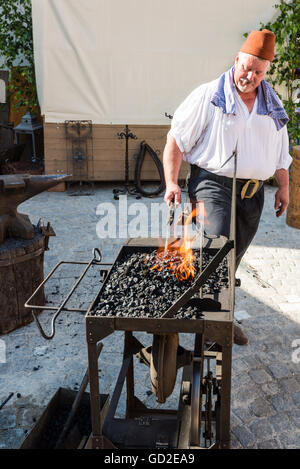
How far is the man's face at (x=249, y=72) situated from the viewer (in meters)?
2.80

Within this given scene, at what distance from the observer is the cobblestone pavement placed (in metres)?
2.80

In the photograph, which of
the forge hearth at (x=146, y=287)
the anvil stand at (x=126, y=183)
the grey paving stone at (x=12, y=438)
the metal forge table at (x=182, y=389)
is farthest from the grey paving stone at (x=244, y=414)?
the anvil stand at (x=126, y=183)

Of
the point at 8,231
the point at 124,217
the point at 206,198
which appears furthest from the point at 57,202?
the point at 206,198

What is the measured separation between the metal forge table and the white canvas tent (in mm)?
5333

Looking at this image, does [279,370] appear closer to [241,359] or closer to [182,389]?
[241,359]

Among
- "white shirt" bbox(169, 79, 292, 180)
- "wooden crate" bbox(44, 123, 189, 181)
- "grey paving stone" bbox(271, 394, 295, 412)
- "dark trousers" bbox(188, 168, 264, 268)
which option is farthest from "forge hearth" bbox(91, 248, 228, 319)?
"wooden crate" bbox(44, 123, 189, 181)

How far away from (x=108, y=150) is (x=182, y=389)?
6.09 m

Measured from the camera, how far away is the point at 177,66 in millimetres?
7473

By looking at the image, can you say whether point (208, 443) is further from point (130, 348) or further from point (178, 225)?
point (178, 225)

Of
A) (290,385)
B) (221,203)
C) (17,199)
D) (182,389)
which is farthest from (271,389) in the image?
(17,199)

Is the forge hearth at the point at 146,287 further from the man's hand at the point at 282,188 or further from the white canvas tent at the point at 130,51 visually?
the white canvas tent at the point at 130,51

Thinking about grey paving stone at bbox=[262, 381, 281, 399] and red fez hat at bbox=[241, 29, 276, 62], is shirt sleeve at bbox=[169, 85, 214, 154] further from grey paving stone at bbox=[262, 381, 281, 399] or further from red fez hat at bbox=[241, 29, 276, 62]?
grey paving stone at bbox=[262, 381, 281, 399]

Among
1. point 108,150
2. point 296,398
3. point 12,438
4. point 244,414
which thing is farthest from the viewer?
point 108,150

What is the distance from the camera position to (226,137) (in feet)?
9.70
